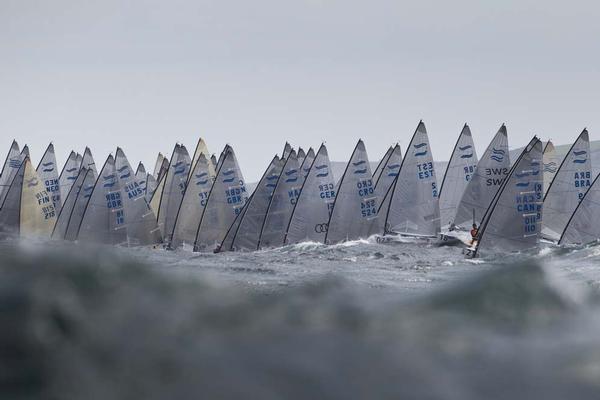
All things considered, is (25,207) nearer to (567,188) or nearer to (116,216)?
(116,216)

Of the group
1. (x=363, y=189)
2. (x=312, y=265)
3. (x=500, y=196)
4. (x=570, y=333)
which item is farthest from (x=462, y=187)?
(x=570, y=333)

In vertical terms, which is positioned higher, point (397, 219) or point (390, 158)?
point (390, 158)

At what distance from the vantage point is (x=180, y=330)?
622 centimetres

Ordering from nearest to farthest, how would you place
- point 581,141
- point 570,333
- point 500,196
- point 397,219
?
point 570,333 → point 500,196 → point 581,141 → point 397,219

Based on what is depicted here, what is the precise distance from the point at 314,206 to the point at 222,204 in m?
6.62

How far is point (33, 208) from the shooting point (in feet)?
178

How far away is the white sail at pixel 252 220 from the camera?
52.5 m

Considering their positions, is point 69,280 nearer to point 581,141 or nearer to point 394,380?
point 394,380

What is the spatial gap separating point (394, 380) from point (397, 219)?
50.5 m

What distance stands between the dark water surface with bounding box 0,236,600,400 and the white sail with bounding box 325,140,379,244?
45.3m

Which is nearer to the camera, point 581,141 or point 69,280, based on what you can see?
point 69,280

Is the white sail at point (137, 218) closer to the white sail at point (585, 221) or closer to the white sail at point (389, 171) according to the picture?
the white sail at point (389, 171)

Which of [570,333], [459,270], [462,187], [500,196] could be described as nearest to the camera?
[570,333]

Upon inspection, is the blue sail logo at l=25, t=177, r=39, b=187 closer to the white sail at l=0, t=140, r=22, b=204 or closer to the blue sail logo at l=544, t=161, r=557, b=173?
the white sail at l=0, t=140, r=22, b=204
